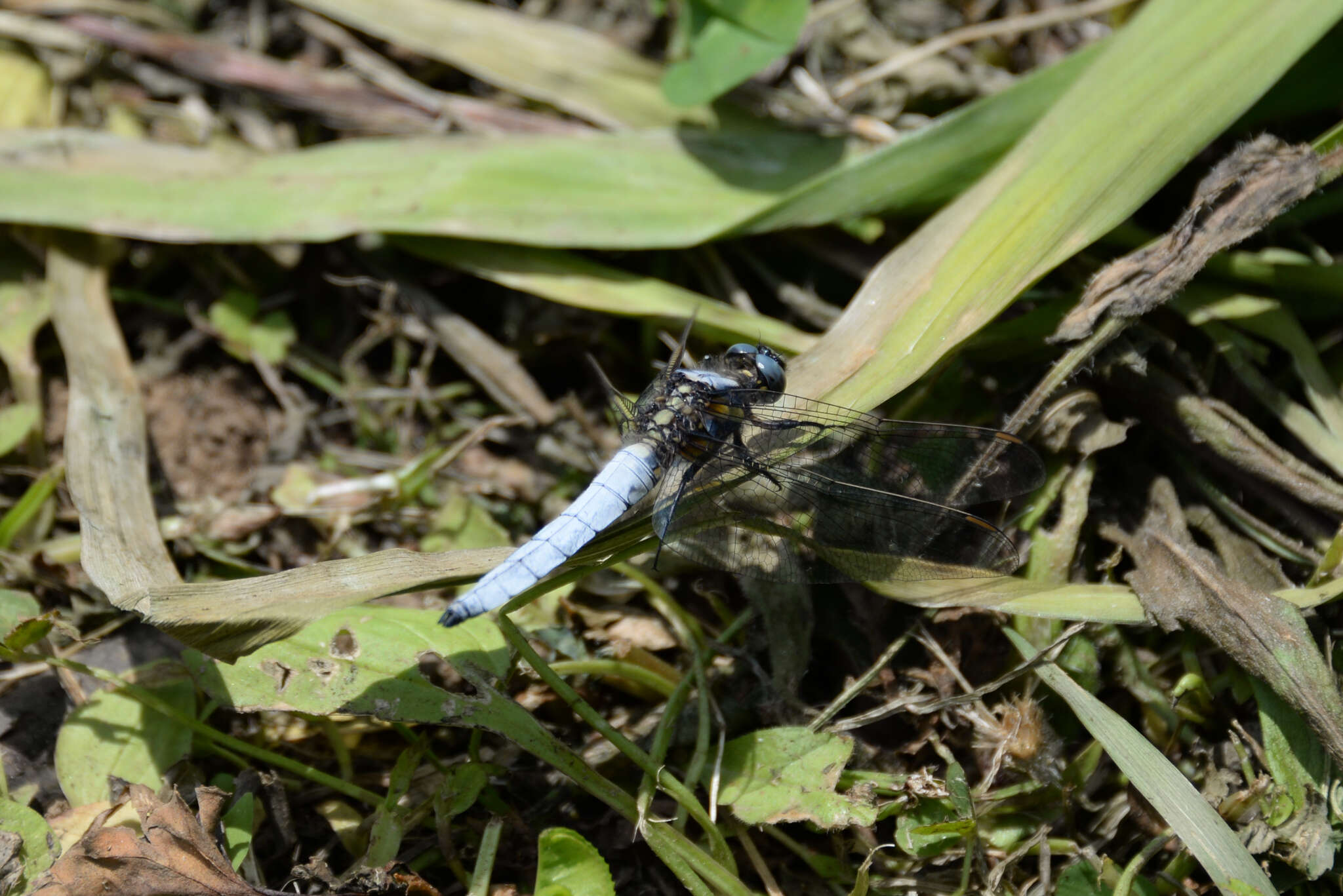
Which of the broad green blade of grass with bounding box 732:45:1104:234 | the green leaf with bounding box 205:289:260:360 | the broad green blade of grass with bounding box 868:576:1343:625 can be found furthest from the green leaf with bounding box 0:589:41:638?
the broad green blade of grass with bounding box 732:45:1104:234

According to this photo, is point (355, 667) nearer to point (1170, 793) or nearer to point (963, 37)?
point (1170, 793)

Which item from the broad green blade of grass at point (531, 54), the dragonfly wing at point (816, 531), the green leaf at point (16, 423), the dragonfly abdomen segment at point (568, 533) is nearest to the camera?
the dragonfly abdomen segment at point (568, 533)

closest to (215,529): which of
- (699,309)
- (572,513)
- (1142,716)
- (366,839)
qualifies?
(366,839)

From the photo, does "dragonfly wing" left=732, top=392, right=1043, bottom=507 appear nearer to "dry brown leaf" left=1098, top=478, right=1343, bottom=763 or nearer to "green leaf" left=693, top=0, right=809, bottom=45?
"dry brown leaf" left=1098, top=478, right=1343, bottom=763

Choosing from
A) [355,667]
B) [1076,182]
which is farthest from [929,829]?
[1076,182]

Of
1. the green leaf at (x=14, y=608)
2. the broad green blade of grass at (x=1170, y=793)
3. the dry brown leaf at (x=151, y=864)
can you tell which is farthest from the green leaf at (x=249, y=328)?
the broad green blade of grass at (x=1170, y=793)

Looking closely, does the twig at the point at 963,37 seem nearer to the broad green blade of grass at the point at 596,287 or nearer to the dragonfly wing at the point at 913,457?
the broad green blade of grass at the point at 596,287
